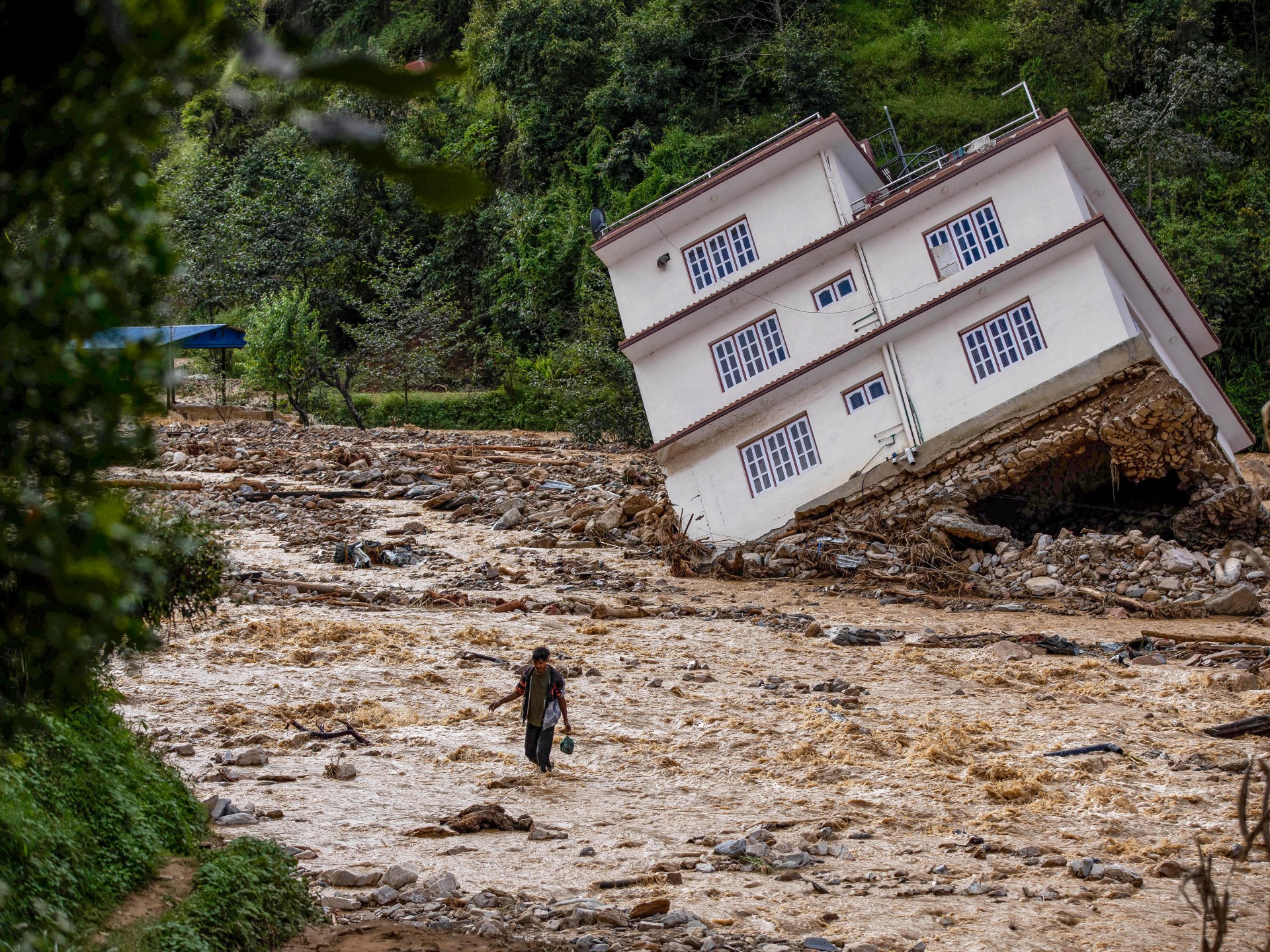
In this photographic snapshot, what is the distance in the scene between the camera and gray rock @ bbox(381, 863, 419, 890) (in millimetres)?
6785

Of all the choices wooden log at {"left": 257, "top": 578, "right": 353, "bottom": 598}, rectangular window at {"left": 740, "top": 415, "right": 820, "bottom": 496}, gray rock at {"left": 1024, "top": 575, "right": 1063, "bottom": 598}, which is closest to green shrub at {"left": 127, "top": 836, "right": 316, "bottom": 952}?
wooden log at {"left": 257, "top": 578, "right": 353, "bottom": 598}

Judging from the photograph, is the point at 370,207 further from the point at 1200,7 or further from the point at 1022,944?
the point at 1022,944

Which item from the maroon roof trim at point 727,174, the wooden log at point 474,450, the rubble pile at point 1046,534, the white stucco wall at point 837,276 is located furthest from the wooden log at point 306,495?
the rubble pile at point 1046,534

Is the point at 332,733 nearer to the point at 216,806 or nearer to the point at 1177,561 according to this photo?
the point at 216,806

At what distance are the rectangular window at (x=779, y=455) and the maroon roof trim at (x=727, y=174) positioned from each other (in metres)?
4.51

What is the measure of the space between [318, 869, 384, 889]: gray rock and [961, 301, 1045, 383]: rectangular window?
1566 centimetres

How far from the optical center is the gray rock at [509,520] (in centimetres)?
2219

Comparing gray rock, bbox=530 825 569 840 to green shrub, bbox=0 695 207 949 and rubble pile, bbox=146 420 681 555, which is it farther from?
rubble pile, bbox=146 420 681 555

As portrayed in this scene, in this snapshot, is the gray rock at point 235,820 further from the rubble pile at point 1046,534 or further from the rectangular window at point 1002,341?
the rectangular window at point 1002,341

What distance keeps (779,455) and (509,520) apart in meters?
5.19

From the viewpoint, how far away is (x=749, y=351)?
21781 millimetres

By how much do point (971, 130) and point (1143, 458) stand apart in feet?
77.3

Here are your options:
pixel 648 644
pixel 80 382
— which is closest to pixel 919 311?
pixel 648 644

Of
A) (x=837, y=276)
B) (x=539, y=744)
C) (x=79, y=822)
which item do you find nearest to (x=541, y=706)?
(x=539, y=744)
